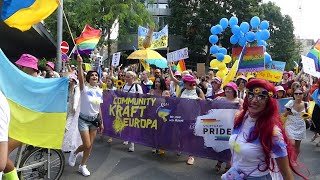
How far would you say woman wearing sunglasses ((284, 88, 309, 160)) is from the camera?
678 centimetres

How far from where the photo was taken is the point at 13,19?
5.00 m

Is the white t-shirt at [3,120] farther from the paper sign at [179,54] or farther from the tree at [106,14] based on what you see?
the tree at [106,14]

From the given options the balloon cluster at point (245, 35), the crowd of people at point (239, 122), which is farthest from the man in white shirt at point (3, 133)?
the balloon cluster at point (245, 35)

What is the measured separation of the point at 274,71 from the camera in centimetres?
1027

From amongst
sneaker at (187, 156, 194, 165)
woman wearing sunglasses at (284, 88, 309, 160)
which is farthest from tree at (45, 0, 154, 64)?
woman wearing sunglasses at (284, 88, 309, 160)

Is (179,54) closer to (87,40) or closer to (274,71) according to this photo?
(87,40)

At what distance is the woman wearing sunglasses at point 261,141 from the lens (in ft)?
8.87

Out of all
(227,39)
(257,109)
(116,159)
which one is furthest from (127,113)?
(227,39)

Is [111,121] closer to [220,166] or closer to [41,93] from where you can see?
[220,166]

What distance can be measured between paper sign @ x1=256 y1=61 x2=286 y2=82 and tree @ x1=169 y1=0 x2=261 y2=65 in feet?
91.0

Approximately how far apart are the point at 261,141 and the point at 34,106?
2.87 m

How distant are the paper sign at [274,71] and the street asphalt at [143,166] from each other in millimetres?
2715

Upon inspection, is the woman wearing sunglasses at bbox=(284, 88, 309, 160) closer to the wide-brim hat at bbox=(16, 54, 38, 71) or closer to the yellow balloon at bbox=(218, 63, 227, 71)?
Result: the wide-brim hat at bbox=(16, 54, 38, 71)

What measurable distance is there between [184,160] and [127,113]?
1618 mm
